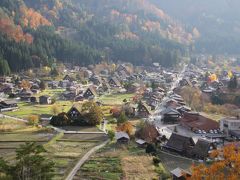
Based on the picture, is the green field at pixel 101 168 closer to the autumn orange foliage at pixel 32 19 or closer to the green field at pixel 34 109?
the green field at pixel 34 109

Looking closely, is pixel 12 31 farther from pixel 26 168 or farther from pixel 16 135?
pixel 26 168

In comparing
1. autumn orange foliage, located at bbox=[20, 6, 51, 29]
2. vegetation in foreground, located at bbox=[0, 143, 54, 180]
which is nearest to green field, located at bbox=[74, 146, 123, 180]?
vegetation in foreground, located at bbox=[0, 143, 54, 180]

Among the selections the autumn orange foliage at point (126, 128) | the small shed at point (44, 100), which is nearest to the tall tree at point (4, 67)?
the small shed at point (44, 100)

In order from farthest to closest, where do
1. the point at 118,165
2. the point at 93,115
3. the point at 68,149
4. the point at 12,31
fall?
the point at 12,31, the point at 93,115, the point at 68,149, the point at 118,165

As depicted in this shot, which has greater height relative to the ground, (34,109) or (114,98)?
(34,109)

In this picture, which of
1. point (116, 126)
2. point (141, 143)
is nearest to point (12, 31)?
point (116, 126)

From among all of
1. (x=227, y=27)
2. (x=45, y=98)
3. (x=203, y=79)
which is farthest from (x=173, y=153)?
(x=227, y=27)

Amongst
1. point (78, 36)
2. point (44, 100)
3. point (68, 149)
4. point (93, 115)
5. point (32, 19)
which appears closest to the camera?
point (68, 149)
